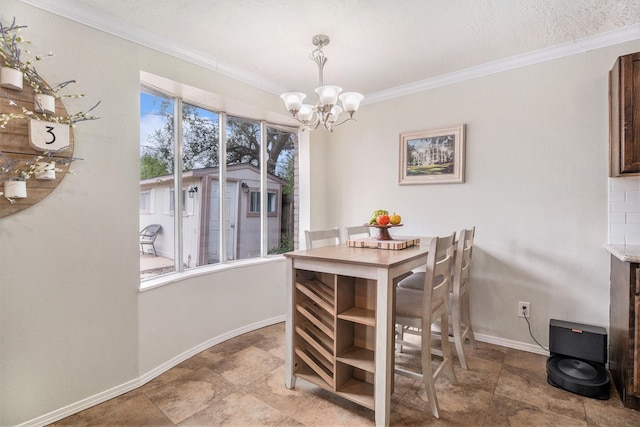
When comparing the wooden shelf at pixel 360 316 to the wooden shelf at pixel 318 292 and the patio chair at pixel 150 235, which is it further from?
the patio chair at pixel 150 235

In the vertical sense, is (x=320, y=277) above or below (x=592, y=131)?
below

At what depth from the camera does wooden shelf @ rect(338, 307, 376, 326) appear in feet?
5.59

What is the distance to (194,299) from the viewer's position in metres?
2.58

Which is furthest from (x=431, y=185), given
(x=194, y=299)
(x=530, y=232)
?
(x=194, y=299)

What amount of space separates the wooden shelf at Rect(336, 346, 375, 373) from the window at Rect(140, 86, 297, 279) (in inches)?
64.5

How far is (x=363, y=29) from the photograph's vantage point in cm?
215

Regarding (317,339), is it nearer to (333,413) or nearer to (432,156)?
(333,413)

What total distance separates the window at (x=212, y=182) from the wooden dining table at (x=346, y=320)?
4.14ft

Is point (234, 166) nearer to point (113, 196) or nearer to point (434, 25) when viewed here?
point (113, 196)

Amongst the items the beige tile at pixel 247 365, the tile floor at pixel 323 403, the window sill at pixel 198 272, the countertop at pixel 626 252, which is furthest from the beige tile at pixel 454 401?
the window sill at pixel 198 272

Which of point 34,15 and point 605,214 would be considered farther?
point 605,214

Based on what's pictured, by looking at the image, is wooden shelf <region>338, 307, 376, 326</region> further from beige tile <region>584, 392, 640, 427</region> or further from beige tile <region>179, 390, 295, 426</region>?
beige tile <region>584, 392, 640, 427</region>

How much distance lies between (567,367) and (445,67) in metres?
2.52

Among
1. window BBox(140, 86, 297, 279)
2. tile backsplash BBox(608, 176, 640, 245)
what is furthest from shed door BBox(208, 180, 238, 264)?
tile backsplash BBox(608, 176, 640, 245)
